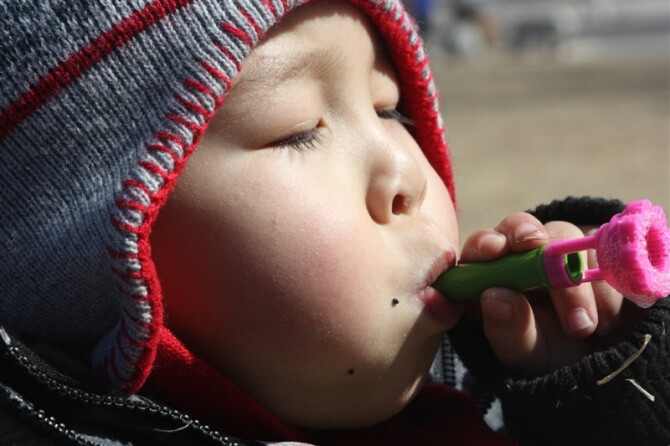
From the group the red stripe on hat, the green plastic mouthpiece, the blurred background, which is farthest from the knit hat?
the blurred background

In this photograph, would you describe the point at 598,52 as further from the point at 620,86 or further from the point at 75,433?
the point at 75,433

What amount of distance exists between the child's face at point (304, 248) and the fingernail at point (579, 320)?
11 centimetres

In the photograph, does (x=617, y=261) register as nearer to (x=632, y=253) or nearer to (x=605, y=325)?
(x=632, y=253)

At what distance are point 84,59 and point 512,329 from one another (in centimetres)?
47

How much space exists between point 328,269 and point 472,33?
891cm

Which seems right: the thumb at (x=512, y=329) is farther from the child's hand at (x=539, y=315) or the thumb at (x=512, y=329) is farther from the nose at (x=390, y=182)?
the nose at (x=390, y=182)

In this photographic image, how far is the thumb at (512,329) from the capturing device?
2.88 feet

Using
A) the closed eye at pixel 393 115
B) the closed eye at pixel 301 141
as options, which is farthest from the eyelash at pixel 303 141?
the closed eye at pixel 393 115

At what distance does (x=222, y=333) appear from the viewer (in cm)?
85

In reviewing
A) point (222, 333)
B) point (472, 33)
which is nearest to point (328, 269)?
point (222, 333)

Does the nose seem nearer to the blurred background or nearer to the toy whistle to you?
the toy whistle

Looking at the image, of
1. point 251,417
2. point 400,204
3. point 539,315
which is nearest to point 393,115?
point 400,204

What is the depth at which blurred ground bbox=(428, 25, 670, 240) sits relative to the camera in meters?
2.48

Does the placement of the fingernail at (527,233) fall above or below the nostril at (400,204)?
below
